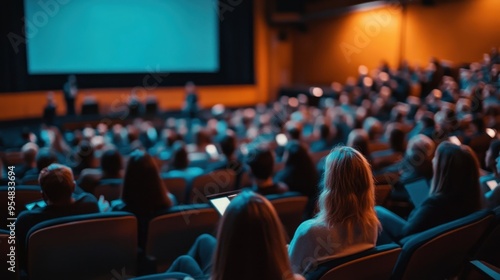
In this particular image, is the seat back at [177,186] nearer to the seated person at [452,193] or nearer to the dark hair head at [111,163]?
the dark hair head at [111,163]

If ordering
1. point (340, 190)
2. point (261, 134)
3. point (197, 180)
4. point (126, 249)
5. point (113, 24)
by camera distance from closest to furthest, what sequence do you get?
point (340, 190), point (126, 249), point (197, 180), point (261, 134), point (113, 24)

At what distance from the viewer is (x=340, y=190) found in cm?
191

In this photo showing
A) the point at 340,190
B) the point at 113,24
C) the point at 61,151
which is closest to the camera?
the point at 340,190

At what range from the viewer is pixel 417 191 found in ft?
9.25

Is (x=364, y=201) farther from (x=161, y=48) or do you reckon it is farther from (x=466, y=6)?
(x=161, y=48)

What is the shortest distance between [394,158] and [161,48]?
32.8ft

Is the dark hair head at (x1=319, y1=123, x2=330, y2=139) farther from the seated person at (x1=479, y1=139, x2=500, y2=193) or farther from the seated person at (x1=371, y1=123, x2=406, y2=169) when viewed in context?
the seated person at (x1=479, y1=139, x2=500, y2=193)

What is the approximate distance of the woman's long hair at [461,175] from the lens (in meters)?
2.41

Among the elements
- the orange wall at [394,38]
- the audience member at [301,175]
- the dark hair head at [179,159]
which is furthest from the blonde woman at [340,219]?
the orange wall at [394,38]

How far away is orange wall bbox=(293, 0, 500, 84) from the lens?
8.36 m

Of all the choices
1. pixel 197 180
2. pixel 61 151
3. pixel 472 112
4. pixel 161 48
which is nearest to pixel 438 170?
pixel 197 180

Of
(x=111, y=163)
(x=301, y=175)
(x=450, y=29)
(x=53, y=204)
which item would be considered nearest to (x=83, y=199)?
(x=53, y=204)

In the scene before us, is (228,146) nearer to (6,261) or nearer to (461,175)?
(461,175)

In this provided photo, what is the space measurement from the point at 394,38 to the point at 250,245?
37.8 ft
